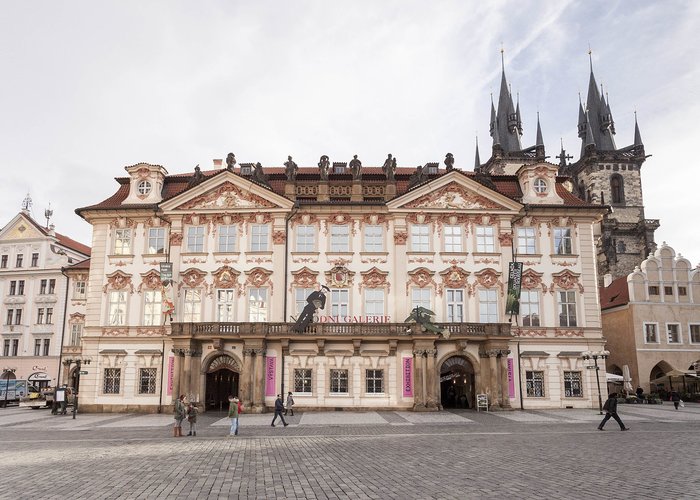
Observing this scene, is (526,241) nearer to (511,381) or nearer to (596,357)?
(596,357)

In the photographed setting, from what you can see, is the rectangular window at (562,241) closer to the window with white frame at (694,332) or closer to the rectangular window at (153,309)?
the window with white frame at (694,332)

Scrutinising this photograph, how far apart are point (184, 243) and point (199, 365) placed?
813 cm

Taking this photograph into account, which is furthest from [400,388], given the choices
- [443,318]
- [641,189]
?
[641,189]

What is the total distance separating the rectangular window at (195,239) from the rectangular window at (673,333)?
38.2 m

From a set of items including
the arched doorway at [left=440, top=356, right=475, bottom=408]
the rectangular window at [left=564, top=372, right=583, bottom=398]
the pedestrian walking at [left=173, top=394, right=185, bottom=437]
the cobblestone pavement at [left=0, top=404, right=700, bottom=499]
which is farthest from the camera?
the rectangular window at [left=564, top=372, right=583, bottom=398]

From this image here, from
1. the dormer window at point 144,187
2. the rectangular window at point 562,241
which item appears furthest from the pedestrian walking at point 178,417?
the rectangular window at point 562,241

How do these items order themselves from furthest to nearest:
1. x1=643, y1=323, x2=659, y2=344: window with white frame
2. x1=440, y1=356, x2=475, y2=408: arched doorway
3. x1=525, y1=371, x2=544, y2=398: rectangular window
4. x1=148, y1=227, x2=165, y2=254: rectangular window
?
1. x1=643, y1=323, x2=659, y2=344: window with white frame
2. x1=148, y1=227, x2=165, y2=254: rectangular window
3. x1=525, y1=371, x2=544, y2=398: rectangular window
4. x1=440, y1=356, x2=475, y2=408: arched doorway

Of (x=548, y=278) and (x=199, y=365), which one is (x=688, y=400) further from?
(x=199, y=365)

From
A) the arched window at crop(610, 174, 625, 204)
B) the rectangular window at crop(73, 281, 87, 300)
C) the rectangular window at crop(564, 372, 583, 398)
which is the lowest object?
the rectangular window at crop(564, 372, 583, 398)

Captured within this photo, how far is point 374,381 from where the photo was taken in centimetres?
3750

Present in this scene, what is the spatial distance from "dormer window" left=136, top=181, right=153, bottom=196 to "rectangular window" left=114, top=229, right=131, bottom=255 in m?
2.86

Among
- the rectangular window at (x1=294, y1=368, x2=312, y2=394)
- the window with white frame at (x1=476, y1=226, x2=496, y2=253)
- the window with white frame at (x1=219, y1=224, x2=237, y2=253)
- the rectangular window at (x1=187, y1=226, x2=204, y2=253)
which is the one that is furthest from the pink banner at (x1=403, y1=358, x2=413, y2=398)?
the rectangular window at (x1=187, y1=226, x2=204, y2=253)

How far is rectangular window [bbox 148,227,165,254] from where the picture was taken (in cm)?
3994

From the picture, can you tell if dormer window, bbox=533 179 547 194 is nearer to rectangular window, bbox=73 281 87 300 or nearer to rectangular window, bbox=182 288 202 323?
rectangular window, bbox=182 288 202 323
